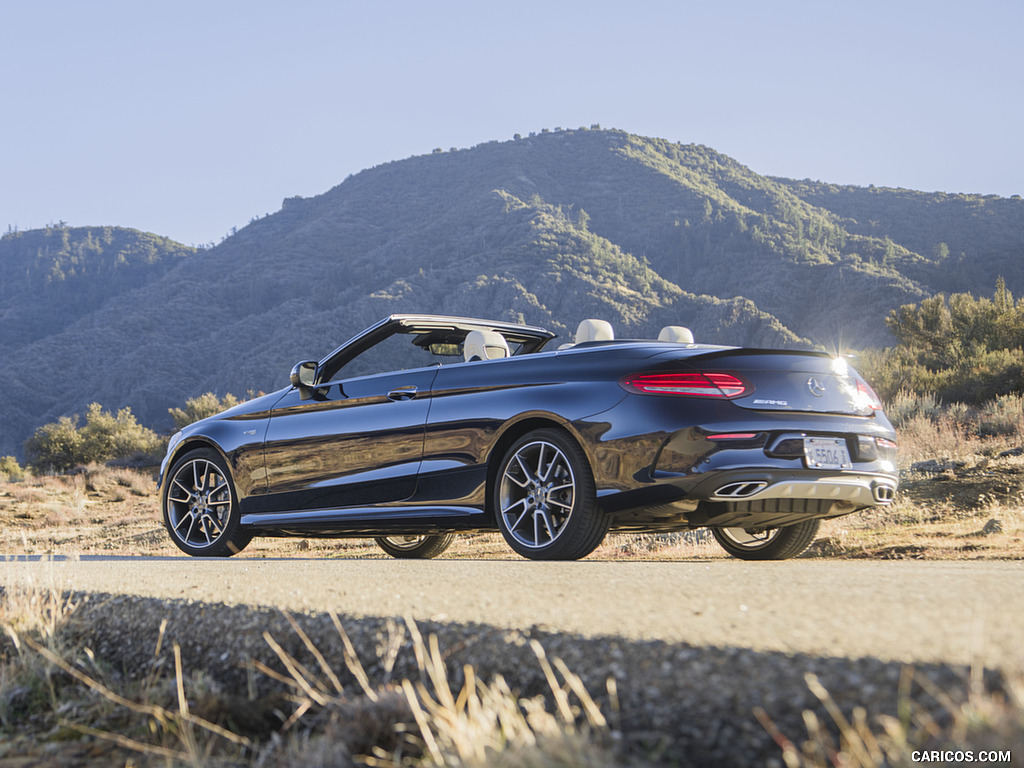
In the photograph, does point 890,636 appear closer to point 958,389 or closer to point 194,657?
point 194,657

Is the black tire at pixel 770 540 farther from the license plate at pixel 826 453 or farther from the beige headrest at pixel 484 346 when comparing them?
the beige headrest at pixel 484 346

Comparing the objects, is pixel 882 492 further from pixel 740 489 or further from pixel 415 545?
pixel 415 545

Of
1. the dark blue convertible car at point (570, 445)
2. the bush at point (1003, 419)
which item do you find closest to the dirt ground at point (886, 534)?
the dark blue convertible car at point (570, 445)

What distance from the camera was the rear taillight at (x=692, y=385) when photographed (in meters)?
5.45

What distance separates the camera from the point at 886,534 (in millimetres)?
9398

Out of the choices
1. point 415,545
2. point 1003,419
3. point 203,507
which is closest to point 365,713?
point 203,507

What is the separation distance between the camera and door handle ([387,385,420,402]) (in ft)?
21.9

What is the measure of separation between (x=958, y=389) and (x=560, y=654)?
2103 centimetres

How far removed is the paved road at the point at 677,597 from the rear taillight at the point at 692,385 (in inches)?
37.6

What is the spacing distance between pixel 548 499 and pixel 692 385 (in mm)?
1118

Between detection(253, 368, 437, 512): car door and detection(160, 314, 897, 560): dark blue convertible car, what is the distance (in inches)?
0.5

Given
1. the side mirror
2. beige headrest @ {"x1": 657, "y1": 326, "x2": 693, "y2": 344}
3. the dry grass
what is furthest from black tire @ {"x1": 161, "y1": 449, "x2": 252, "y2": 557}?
beige headrest @ {"x1": 657, "y1": 326, "x2": 693, "y2": 344}

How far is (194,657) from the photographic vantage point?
3.95m

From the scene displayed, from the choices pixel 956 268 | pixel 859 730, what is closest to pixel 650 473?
pixel 859 730
